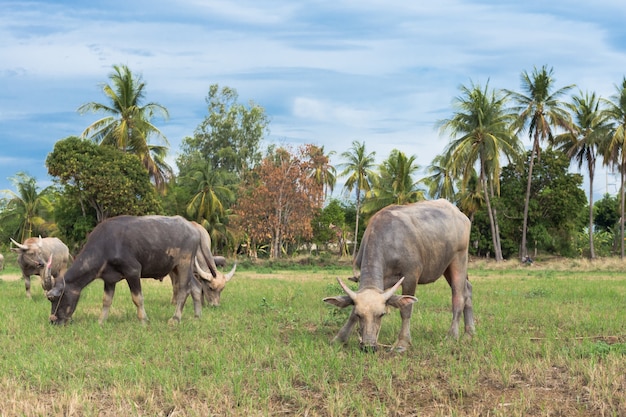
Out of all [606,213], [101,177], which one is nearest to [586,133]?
[606,213]

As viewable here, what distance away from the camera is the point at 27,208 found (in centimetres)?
4959

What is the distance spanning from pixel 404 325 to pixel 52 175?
3365 cm

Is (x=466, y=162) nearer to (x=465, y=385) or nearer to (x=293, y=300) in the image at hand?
(x=293, y=300)

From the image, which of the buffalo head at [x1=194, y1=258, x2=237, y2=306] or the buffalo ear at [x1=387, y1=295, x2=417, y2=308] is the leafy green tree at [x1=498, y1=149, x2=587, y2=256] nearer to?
the buffalo head at [x1=194, y1=258, x2=237, y2=306]

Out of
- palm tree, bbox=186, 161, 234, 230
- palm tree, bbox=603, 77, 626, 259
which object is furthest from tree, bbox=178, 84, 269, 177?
palm tree, bbox=603, 77, 626, 259

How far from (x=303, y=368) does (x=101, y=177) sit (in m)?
31.7

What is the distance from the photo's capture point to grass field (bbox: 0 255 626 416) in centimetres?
505

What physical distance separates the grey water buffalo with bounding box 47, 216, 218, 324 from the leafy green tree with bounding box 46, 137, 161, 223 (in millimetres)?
26501

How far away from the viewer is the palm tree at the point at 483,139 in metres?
40.8

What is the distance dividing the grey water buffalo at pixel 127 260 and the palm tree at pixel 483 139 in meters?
33.1

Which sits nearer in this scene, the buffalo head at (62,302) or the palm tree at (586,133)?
the buffalo head at (62,302)

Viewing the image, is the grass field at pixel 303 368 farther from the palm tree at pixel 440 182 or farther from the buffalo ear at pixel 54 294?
the palm tree at pixel 440 182

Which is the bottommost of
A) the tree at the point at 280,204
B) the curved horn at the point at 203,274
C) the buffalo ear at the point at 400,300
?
the curved horn at the point at 203,274

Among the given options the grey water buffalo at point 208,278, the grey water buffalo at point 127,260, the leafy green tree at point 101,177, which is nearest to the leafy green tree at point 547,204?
the leafy green tree at point 101,177
